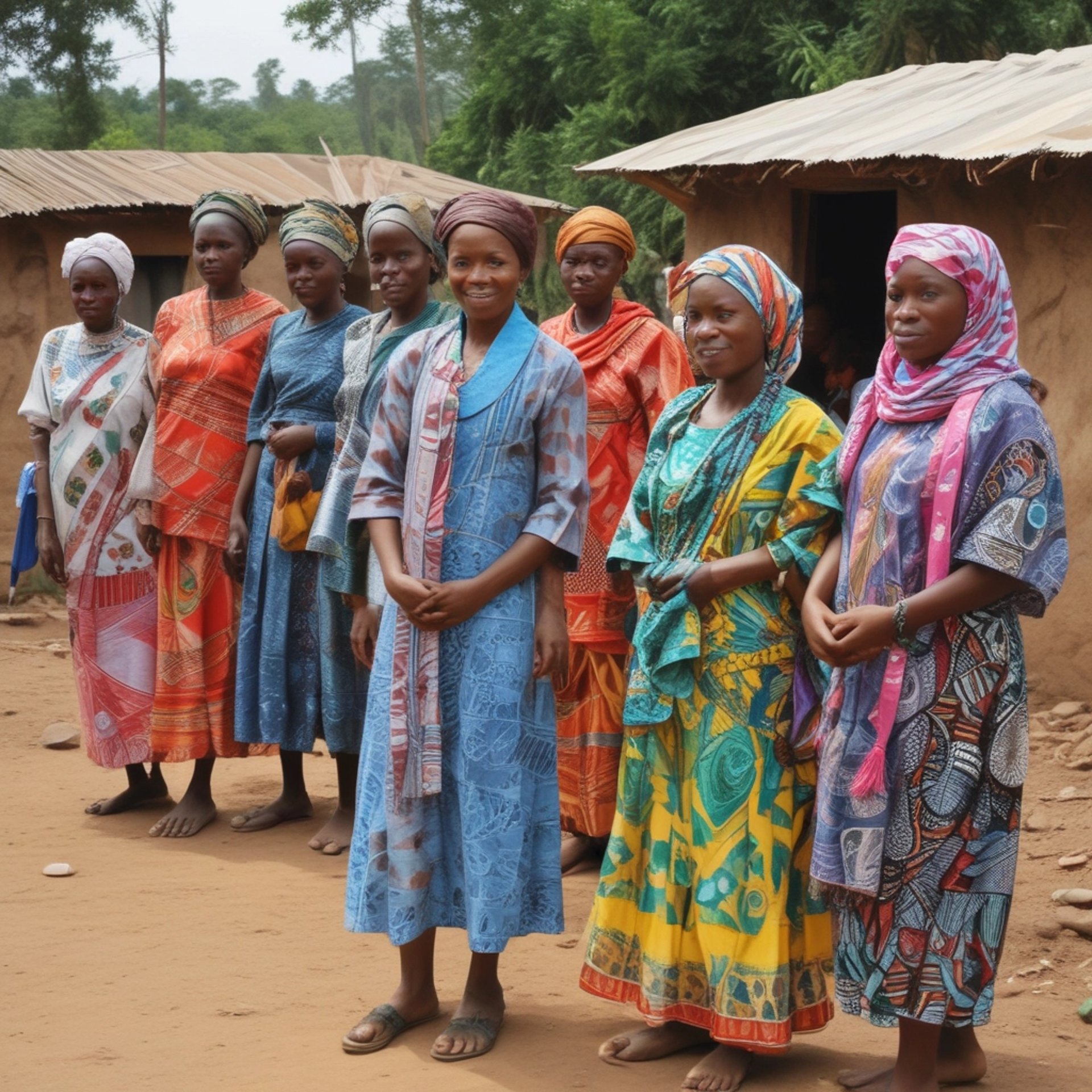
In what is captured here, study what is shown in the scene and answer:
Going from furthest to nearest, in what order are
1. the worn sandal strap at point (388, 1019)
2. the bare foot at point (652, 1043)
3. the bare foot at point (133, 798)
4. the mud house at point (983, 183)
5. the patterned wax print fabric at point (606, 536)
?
the mud house at point (983, 183), the bare foot at point (133, 798), the patterned wax print fabric at point (606, 536), the worn sandal strap at point (388, 1019), the bare foot at point (652, 1043)

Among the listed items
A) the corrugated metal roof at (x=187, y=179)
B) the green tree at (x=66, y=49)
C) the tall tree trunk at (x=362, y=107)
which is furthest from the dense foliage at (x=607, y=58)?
the tall tree trunk at (x=362, y=107)

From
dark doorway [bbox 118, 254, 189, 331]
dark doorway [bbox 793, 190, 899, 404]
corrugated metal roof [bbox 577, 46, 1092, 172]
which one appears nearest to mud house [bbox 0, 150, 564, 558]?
dark doorway [bbox 118, 254, 189, 331]

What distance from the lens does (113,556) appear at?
5.86 meters

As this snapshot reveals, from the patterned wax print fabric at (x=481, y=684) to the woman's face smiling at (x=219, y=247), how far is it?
2113 millimetres

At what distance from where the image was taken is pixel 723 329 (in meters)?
3.49

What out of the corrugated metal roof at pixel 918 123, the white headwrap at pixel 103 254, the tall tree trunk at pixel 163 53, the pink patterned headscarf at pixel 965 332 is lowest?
the pink patterned headscarf at pixel 965 332

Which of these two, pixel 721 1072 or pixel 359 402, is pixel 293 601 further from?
pixel 721 1072

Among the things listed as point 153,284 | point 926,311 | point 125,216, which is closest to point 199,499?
point 926,311

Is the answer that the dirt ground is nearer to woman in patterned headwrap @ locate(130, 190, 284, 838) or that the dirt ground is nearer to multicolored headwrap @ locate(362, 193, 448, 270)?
woman in patterned headwrap @ locate(130, 190, 284, 838)

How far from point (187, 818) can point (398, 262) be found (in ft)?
7.70

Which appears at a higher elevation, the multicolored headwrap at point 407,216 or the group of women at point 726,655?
the multicolored headwrap at point 407,216

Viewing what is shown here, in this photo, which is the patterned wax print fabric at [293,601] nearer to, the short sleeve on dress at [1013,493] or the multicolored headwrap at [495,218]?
the multicolored headwrap at [495,218]

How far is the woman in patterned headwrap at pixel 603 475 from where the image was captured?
16.3 feet

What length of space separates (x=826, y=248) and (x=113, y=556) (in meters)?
7.04
